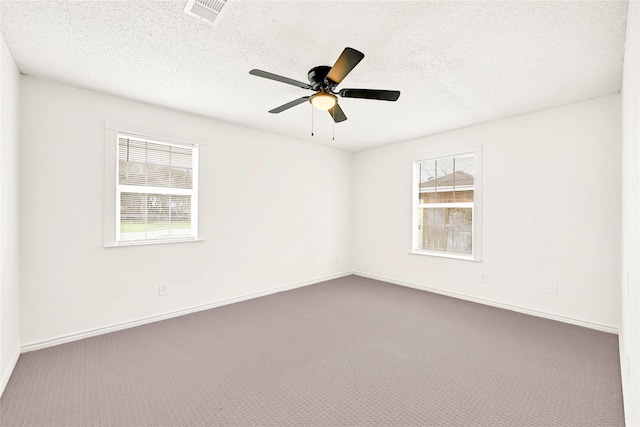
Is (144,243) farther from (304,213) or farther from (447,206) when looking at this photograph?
(447,206)

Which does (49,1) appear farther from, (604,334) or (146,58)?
(604,334)

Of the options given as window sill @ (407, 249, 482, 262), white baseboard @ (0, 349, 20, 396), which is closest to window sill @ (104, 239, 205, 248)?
white baseboard @ (0, 349, 20, 396)

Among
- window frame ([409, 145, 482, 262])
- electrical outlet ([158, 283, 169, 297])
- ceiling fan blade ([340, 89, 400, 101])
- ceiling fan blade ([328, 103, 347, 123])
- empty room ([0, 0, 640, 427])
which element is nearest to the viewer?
empty room ([0, 0, 640, 427])

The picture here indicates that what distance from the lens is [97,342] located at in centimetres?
289

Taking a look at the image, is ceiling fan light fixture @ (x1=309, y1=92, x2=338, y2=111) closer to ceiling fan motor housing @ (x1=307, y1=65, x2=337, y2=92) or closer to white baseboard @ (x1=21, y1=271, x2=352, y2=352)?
ceiling fan motor housing @ (x1=307, y1=65, x2=337, y2=92)

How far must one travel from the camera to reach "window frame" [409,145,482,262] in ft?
13.7

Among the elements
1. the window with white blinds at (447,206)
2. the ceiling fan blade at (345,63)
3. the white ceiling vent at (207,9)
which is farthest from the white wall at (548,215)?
the white ceiling vent at (207,9)

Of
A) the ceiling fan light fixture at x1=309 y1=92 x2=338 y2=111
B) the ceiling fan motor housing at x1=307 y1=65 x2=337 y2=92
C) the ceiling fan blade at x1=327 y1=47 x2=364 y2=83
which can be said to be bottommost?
the ceiling fan light fixture at x1=309 y1=92 x2=338 y2=111

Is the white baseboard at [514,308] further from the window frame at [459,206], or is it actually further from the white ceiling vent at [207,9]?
the white ceiling vent at [207,9]

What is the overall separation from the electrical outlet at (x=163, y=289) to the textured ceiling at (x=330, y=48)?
2104mm

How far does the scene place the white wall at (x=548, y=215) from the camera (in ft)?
10.5

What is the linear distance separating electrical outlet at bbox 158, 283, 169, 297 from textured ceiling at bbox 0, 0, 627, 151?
2104 mm

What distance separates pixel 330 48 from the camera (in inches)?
88.3

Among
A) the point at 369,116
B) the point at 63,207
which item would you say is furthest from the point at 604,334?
the point at 63,207
